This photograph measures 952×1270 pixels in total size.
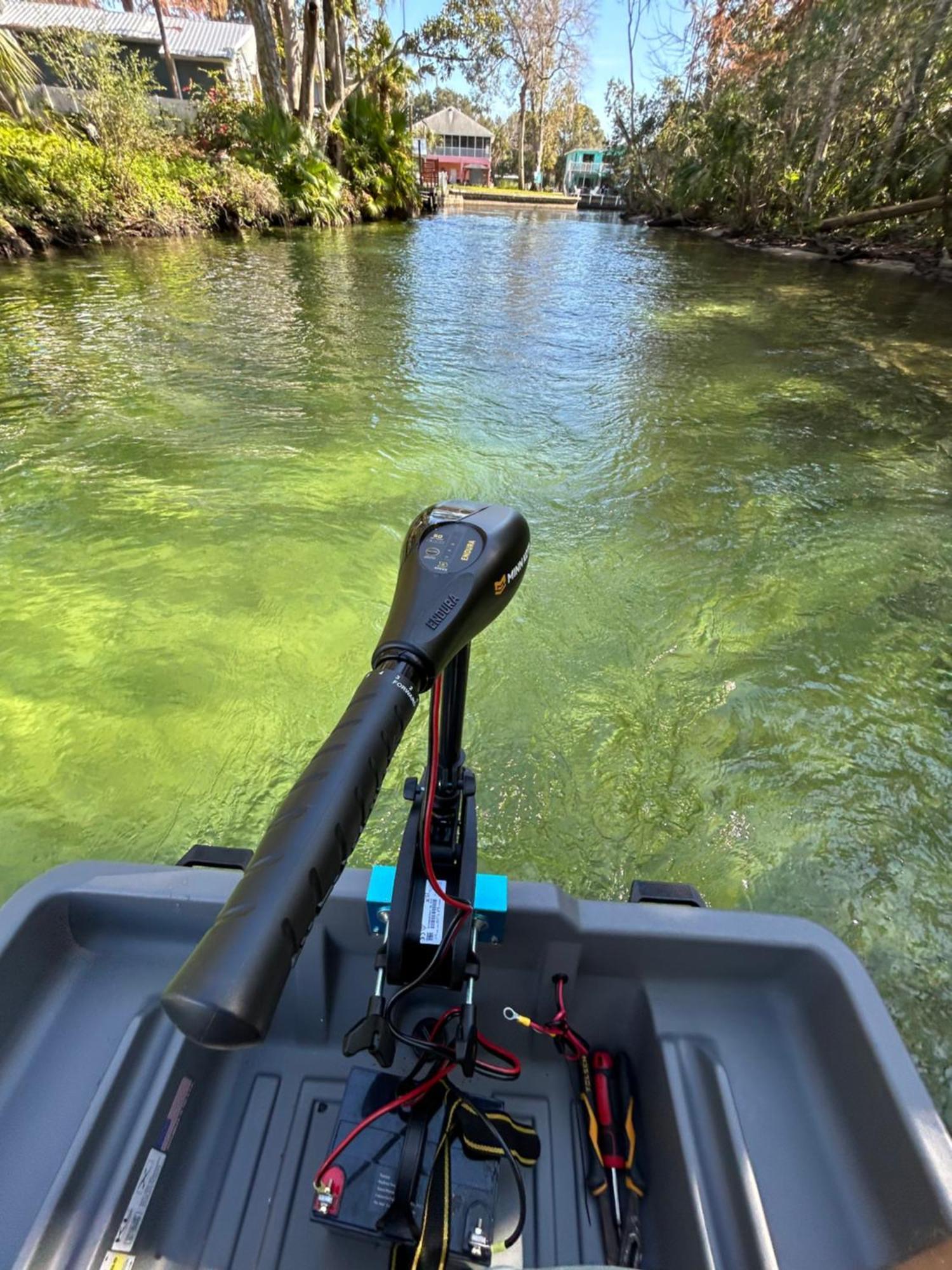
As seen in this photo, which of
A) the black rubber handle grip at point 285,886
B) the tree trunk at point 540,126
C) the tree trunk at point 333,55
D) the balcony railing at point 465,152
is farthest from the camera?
the balcony railing at point 465,152

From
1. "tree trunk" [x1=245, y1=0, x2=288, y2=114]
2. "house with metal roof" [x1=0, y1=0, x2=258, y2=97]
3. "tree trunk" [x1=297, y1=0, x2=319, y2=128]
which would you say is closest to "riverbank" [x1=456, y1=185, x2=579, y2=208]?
"house with metal roof" [x1=0, y1=0, x2=258, y2=97]

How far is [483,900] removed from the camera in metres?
1.18

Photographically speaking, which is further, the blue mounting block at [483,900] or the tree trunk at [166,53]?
the tree trunk at [166,53]

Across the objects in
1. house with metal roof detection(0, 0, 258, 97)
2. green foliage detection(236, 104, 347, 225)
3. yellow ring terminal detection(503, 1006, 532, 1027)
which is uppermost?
house with metal roof detection(0, 0, 258, 97)

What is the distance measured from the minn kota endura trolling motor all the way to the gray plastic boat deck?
15cm

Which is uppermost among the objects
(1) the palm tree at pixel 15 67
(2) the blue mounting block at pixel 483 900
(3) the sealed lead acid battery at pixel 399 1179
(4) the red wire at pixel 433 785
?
(1) the palm tree at pixel 15 67

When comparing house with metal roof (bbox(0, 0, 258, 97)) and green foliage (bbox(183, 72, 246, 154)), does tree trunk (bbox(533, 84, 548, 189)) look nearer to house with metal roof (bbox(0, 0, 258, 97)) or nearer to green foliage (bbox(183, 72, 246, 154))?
house with metal roof (bbox(0, 0, 258, 97))

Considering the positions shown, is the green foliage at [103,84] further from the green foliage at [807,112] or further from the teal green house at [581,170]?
the teal green house at [581,170]

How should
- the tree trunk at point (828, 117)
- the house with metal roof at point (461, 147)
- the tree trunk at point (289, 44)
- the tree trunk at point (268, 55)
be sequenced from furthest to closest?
the house with metal roof at point (461, 147) → the tree trunk at point (289, 44) → the tree trunk at point (268, 55) → the tree trunk at point (828, 117)

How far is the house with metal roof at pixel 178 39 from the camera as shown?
2475cm

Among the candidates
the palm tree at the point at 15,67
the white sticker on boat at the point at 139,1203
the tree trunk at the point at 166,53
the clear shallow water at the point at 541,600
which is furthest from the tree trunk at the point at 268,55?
the white sticker on boat at the point at 139,1203

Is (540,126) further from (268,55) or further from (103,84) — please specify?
(103,84)

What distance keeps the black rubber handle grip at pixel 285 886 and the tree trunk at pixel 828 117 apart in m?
17.4

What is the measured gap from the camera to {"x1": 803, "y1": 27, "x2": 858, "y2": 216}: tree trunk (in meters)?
12.4
